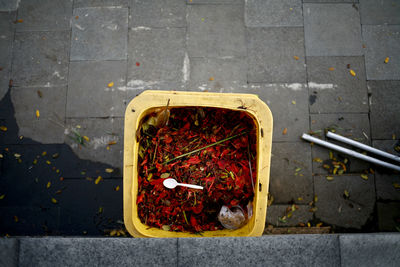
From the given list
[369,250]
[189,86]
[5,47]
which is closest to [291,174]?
[369,250]

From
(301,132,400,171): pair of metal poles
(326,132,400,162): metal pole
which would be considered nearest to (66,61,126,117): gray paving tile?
(301,132,400,171): pair of metal poles

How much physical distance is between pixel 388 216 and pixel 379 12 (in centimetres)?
207

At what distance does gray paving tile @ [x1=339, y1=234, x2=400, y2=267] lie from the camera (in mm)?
1670

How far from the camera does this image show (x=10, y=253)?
1635mm

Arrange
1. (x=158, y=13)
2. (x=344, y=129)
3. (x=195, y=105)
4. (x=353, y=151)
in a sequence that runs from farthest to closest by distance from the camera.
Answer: (x=158, y=13)
(x=344, y=129)
(x=353, y=151)
(x=195, y=105)

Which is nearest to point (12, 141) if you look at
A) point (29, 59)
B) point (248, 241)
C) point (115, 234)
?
point (29, 59)

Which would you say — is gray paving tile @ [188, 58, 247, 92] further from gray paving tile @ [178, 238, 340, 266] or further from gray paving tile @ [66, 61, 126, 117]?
gray paving tile @ [178, 238, 340, 266]

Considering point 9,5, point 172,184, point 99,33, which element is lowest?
point 172,184

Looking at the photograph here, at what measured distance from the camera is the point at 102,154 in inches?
94.0

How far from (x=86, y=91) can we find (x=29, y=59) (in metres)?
0.70

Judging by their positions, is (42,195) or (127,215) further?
(42,195)

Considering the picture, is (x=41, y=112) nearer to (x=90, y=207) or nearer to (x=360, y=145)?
(x=90, y=207)

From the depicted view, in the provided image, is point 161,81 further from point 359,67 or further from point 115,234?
point 359,67

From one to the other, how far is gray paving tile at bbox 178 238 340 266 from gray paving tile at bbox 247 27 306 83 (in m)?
1.51
